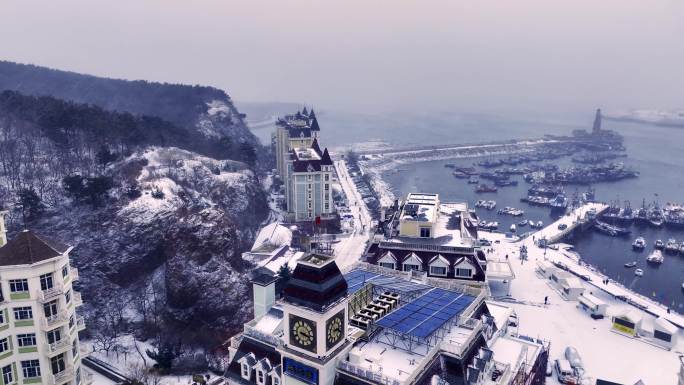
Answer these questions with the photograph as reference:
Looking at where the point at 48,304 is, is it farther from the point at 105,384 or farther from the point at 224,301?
the point at 224,301

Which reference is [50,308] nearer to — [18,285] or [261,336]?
[18,285]

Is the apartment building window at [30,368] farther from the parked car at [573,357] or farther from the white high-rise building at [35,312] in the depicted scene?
the parked car at [573,357]

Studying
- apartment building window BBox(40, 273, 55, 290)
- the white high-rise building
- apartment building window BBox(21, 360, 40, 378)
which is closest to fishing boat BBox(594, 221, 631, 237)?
the white high-rise building

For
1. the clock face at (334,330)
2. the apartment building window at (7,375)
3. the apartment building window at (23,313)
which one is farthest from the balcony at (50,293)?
the clock face at (334,330)

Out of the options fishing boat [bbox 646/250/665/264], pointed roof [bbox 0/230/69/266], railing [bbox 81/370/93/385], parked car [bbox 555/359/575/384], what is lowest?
fishing boat [bbox 646/250/665/264]

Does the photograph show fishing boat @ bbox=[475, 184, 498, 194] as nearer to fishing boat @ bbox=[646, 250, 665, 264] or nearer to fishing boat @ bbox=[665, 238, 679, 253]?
fishing boat @ bbox=[665, 238, 679, 253]

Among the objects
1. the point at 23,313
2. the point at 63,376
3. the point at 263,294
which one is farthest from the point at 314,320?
the point at 63,376

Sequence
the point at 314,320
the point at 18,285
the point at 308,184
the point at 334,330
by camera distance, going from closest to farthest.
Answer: the point at 314,320 < the point at 334,330 < the point at 18,285 < the point at 308,184

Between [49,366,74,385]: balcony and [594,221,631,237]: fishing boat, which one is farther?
[594,221,631,237]: fishing boat
